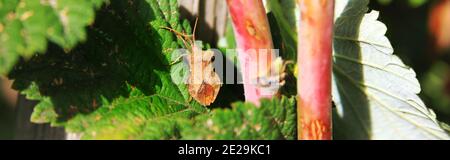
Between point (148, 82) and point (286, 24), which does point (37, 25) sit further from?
point (286, 24)

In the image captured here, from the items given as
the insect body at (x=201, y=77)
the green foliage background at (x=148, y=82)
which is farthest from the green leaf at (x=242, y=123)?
the insect body at (x=201, y=77)

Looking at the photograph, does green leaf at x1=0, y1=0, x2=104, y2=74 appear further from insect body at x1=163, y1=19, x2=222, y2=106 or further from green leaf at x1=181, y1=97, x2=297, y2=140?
insect body at x1=163, y1=19, x2=222, y2=106

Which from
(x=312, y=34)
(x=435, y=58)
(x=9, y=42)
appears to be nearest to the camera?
(x=9, y=42)

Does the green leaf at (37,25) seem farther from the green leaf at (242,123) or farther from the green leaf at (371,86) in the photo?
the green leaf at (371,86)

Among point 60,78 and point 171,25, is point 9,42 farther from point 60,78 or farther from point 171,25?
point 171,25

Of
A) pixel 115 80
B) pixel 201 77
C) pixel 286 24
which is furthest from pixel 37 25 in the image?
pixel 286 24

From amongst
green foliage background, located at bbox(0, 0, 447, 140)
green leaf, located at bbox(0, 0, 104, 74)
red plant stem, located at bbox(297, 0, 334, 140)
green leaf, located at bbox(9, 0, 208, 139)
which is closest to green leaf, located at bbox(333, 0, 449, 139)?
green foliage background, located at bbox(0, 0, 447, 140)
